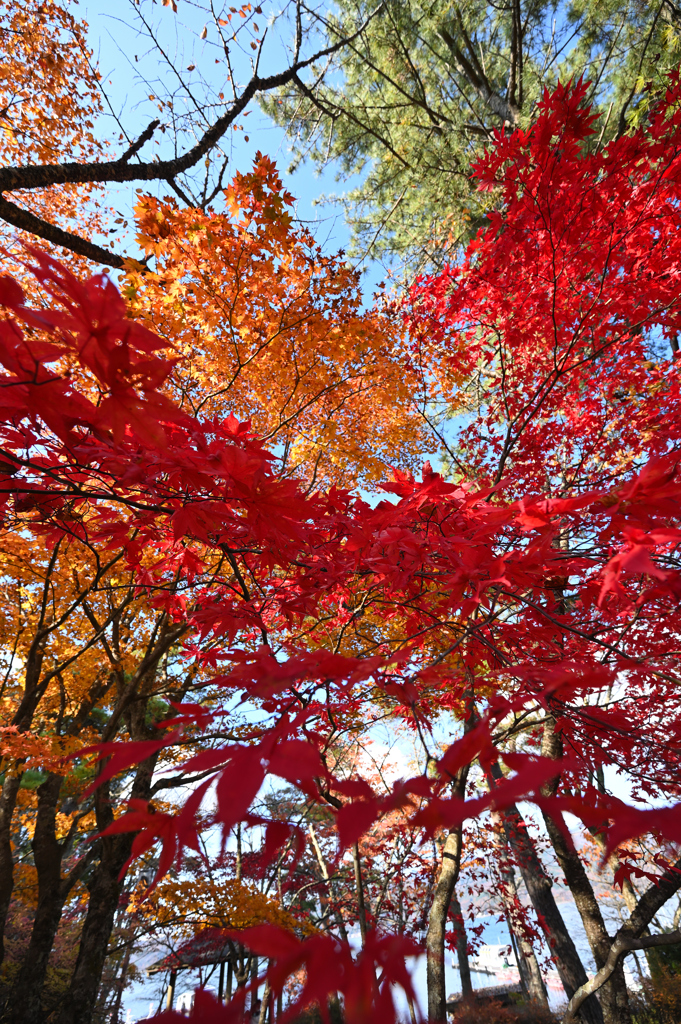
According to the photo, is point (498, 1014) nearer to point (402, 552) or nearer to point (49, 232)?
point (402, 552)

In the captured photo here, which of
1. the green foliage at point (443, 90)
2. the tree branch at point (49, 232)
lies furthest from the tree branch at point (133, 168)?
the green foliage at point (443, 90)

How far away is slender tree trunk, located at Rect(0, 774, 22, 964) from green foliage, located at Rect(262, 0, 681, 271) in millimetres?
9413

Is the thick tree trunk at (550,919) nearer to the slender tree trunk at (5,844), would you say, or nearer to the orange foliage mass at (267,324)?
the orange foliage mass at (267,324)

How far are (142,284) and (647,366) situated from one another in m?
8.84

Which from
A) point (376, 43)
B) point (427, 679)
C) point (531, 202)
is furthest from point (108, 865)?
point (376, 43)

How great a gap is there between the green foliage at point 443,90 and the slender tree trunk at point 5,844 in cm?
941

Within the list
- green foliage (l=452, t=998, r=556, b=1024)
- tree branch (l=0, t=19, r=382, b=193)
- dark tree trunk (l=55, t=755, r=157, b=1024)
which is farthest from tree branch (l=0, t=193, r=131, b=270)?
green foliage (l=452, t=998, r=556, b=1024)

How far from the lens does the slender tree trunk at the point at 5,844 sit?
5816 mm

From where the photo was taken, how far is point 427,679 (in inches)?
57.6

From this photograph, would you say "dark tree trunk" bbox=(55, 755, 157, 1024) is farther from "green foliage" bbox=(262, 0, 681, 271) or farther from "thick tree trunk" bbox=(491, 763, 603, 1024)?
"green foliage" bbox=(262, 0, 681, 271)

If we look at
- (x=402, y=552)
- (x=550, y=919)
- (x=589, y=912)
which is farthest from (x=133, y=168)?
(x=550, y=919)

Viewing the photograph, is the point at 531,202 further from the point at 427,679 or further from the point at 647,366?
the point at 647,366

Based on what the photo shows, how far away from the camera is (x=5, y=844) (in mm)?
5887

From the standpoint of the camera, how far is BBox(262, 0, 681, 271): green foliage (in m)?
8.10
